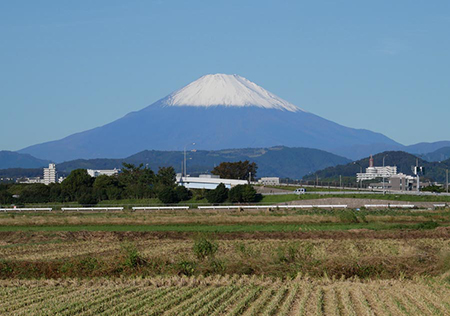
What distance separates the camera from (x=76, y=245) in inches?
1479

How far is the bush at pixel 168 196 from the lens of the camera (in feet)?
313

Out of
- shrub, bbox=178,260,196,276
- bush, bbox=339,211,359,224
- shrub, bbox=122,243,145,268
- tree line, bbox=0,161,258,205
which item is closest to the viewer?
shrub, bbox=178,260,196,276

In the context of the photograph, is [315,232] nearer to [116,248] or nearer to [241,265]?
[116,248]

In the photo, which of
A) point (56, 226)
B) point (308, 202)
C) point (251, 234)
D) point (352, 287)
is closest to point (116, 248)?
point (251, 234)

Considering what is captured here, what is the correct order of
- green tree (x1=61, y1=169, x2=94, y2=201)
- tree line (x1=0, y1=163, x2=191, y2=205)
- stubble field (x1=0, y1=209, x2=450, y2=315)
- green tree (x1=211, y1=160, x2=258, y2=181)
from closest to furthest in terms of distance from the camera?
stubble field (x1=0, y1=209, x2=450, y2=315), tree line (x1=0, y1=163, x2=191, y2=205), green tree (x1=61, y1=169, x2=94, y2=201), green tree (x1=211, y1=160, x2=258, y2=181)

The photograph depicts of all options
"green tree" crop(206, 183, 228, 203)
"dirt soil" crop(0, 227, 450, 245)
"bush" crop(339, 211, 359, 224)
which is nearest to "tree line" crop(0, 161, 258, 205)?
"green tree" crop(206, 183, 228, 203)

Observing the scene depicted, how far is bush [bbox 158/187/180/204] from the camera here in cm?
9550

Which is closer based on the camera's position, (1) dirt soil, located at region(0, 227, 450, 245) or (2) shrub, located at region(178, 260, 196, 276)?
(2) shrub, located at region(178, 260, 196, 276)

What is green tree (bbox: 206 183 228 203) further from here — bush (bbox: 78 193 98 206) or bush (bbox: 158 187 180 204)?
bush (bbox: 78 193 98 206)

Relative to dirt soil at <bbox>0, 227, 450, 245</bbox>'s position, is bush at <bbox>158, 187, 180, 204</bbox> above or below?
above

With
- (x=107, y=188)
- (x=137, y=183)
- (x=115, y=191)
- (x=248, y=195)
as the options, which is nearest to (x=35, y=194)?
(x=107, y=188)

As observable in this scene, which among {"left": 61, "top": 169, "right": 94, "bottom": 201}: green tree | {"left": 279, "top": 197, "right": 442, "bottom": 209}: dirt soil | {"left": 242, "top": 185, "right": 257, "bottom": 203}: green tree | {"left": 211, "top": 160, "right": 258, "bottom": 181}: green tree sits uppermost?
{"left": 211, "top": 160, "right": 258, "bottom": 181}: green tree

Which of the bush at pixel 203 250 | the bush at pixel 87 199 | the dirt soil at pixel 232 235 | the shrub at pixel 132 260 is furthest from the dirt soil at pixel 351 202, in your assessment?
the shrub at pixel 132 260

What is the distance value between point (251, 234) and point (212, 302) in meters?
23.1
